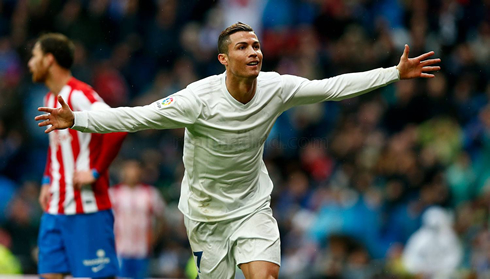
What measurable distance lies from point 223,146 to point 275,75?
26.5 inches

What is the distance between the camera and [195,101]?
5.18m

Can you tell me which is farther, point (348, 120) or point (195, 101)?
point (348, 120)

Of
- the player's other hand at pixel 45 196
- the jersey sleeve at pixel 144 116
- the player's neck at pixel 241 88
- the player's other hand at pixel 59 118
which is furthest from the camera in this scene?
the player's other hand at pixel 45 196

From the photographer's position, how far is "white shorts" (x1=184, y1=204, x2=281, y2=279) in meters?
5.23

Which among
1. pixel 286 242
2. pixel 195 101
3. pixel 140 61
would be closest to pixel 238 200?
pixel 195 101

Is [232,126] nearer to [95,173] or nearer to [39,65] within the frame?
[95,173]

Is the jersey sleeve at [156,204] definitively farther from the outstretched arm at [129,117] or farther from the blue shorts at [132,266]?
the outstretched arm at [129,117]

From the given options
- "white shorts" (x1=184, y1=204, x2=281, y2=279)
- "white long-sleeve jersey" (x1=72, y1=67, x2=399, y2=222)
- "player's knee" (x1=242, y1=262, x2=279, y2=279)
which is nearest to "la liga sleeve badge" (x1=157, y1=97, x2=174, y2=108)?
"white long-sleeve jersey" (x1=72, y1=67, x2=399, y2=222)

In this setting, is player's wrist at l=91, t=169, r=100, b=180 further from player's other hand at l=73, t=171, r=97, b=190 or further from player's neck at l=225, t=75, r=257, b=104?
player's neck at l=225, t=75, r=257, b=104

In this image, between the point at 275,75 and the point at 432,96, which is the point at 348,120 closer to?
the point at 432,96

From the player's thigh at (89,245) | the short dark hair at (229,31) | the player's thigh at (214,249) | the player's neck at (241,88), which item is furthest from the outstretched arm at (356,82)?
the player's thigh at (89,245)

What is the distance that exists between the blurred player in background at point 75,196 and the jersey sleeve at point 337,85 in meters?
1.65

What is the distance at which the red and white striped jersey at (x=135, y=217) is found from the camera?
10391mm

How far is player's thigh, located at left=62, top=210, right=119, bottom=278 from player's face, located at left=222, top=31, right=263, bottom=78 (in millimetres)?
1906
